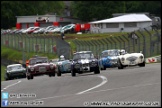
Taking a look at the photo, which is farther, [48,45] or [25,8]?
[48,45]

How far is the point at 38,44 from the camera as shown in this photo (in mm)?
51469

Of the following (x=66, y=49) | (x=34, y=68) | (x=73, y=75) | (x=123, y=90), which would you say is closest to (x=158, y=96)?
(x=123, y=90)

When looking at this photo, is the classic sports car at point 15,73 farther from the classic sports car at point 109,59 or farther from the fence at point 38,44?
the fence at point 38,44

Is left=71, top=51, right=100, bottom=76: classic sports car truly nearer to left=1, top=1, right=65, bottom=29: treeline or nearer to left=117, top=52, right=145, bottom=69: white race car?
left=117, top=52, right=145, bottom=69: white race car

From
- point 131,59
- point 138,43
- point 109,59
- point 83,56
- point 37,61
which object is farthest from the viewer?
point 138,43

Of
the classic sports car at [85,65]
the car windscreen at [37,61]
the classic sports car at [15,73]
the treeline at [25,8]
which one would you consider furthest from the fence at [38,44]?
the treeline at [25,8]

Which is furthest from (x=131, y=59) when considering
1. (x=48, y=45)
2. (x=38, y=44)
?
(x=38, y=44)

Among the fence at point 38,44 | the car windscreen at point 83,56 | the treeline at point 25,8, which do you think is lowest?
the car windscreen at point 83,56

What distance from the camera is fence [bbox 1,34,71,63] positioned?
153 ft

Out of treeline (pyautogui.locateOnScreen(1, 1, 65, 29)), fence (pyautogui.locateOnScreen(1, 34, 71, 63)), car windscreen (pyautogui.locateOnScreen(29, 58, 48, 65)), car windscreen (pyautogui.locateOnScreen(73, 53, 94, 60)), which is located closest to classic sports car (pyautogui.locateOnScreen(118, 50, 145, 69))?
car windscreen (pyautogui.locateOnScreen(73, 53, 94, 60))

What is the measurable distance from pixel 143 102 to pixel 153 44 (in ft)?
83.5

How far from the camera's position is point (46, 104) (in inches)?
525

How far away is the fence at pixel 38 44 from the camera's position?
46.8 metres

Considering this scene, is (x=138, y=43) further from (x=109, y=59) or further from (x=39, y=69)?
(x=39, y=69)
